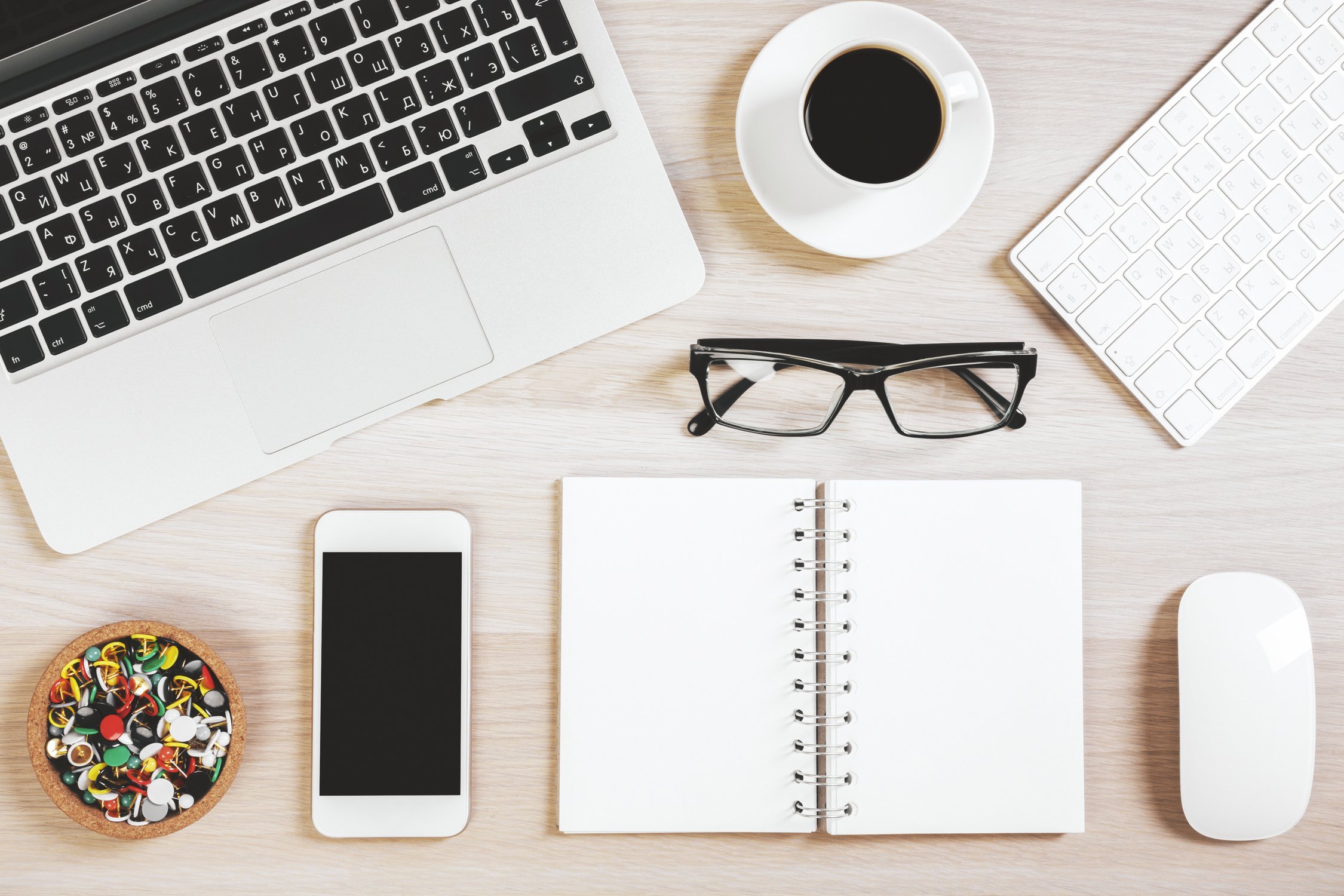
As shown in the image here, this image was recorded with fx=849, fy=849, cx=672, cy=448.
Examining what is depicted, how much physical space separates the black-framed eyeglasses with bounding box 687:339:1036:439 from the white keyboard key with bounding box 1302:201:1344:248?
0.86ft

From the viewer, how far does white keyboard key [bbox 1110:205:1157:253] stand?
2.29 ft

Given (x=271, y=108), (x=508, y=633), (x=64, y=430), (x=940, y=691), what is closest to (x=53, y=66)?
(x=271, y=108)

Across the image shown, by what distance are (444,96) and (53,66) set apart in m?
0.30

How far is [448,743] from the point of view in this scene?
682mm

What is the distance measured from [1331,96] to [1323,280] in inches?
5.9

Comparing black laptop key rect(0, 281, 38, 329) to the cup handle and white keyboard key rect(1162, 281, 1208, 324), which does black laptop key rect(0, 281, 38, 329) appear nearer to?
the cup handle

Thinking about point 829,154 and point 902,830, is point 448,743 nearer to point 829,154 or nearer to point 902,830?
point 902,830

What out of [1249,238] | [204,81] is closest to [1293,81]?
[1249,238]

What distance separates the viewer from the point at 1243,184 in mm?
699

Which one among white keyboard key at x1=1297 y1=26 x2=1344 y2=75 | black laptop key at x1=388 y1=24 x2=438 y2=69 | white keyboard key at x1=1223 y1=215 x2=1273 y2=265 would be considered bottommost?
white keyboard key at x1=1223 y1=215 x2=1273 y2=265

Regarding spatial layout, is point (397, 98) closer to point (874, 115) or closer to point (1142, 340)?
point (874, 115)

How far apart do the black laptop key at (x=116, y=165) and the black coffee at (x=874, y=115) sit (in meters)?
0.51

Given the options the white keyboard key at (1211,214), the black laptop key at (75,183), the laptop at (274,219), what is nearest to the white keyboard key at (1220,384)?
the white keyboard key at (1211,214)

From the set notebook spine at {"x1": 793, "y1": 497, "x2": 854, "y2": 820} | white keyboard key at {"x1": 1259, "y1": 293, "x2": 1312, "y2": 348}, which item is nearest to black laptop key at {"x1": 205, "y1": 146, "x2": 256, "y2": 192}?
notebook spine at {"x1": 793, "y1": 497, "x2": 854, "y2": 820}
